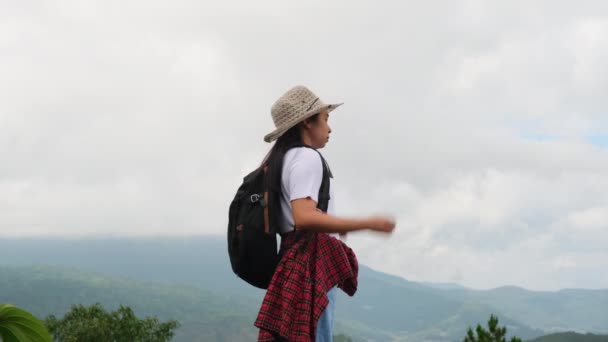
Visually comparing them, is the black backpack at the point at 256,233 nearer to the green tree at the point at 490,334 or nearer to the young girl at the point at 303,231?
the young girl at the point at 303,231

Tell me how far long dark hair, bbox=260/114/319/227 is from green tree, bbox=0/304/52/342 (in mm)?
1379

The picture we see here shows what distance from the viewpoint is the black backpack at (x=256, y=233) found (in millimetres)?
3988

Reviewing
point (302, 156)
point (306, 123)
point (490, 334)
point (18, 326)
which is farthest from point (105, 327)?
point (302, 156)

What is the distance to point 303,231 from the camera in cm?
404

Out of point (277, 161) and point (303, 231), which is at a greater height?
point (277, 161)

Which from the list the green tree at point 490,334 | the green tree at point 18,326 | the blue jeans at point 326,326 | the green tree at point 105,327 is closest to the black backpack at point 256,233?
the blue jeans at point 326,326

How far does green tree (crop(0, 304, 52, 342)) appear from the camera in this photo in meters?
3.86

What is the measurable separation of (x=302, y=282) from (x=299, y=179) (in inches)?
22.1

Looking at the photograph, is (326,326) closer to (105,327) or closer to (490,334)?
(490,334)

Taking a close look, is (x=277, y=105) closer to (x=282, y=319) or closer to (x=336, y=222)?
(x=336, y=222)

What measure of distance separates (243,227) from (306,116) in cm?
73

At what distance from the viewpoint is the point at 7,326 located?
3889mm

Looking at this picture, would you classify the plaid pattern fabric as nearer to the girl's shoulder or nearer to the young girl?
the young girl

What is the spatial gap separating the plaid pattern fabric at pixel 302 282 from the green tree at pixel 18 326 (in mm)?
1179
